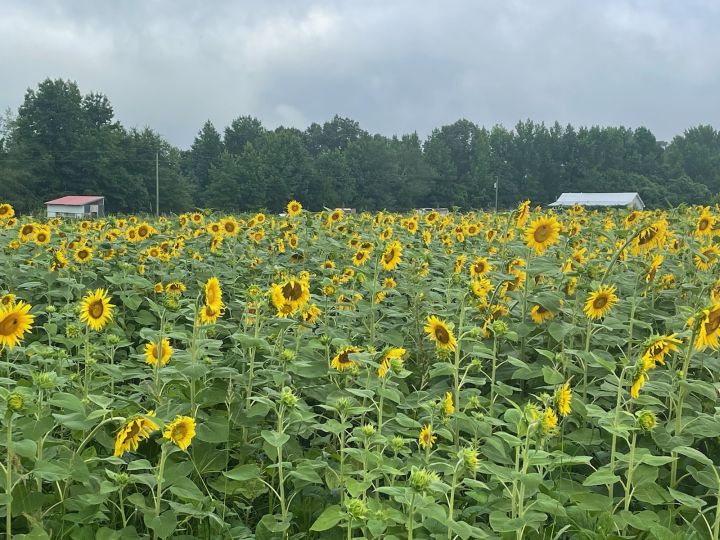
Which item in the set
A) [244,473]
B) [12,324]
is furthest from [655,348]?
[12,324]

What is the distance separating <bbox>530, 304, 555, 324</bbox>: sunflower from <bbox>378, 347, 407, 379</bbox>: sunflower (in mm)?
1154

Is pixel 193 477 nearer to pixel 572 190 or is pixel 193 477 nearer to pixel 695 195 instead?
pixel 695 195

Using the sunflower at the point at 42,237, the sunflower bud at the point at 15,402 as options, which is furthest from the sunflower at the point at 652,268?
the sunflower at the point at 42,237

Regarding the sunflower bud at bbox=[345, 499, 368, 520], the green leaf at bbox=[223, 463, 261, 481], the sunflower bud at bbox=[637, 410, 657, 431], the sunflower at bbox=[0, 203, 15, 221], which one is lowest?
the green leaf at bbox=[223, 463, 261, 481]

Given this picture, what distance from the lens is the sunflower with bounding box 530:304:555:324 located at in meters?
3.31

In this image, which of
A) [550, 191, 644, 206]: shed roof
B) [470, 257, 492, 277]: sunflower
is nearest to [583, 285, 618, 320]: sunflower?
[470, 257, 492, 277]: sunflower

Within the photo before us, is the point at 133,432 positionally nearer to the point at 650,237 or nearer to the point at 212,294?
→ the point at 212,294

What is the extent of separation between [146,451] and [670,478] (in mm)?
1967

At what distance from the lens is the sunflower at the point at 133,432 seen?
1.95m

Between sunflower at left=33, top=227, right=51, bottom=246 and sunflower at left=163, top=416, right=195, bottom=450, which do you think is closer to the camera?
sunflower at left=163, top=416, right=195, bottom=450

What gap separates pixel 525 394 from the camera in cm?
323

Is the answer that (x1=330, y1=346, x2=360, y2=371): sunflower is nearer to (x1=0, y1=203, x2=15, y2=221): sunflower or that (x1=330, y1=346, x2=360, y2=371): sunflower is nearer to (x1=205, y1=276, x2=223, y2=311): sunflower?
(x1=205, y1=276, x2=223, y2=311): sunflower

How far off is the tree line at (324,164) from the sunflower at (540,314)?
1483 inches

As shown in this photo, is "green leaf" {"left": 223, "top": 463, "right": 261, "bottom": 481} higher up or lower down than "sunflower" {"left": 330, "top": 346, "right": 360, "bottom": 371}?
lower down
